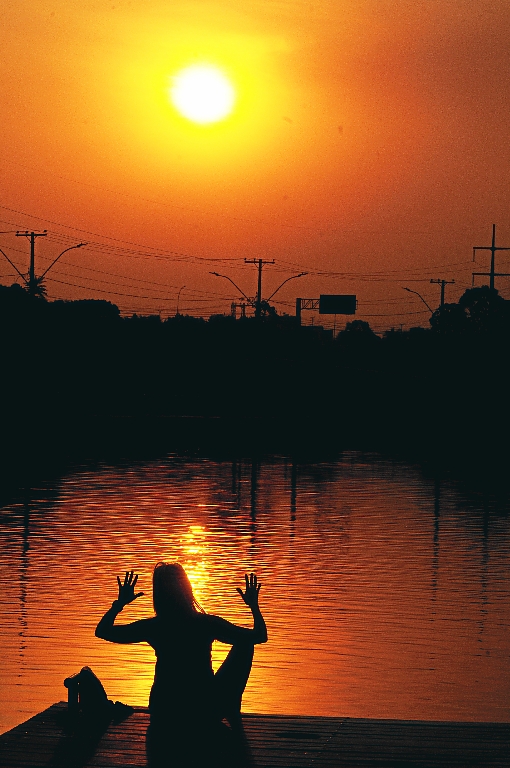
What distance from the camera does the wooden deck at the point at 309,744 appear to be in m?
8.60

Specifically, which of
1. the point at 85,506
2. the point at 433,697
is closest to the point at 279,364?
the point at 85,506

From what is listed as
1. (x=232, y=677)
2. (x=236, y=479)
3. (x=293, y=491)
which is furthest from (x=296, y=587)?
(x=236, y=479)

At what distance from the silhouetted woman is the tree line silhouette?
1546 inches

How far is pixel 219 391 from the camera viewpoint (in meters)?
106

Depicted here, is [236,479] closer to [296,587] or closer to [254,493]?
[254,493]

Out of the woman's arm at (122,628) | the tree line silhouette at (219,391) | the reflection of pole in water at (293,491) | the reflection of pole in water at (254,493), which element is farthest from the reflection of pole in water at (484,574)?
the tree line silhouette at (219,391)

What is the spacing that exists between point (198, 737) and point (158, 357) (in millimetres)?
113262

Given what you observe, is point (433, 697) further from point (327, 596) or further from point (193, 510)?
point (193, 510)

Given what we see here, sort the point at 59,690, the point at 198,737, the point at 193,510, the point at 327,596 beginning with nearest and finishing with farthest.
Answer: the point at 198,737, the point at 59,690, the point at 327,596, the point at 193,510

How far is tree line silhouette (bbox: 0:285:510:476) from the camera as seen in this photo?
2645 inches

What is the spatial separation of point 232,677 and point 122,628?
2.81ft

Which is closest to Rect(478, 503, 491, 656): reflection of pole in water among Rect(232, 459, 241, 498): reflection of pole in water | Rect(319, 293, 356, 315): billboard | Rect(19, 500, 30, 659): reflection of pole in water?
Rect(19, 500, 30, 659): reflection of pole in water

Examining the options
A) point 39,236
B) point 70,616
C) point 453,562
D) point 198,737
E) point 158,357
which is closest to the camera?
point 198,737

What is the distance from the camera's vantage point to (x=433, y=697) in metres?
12.5
